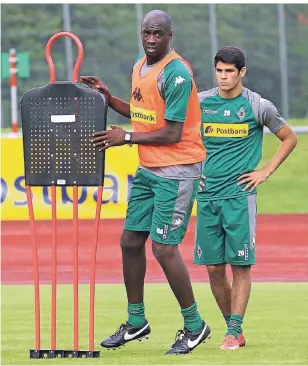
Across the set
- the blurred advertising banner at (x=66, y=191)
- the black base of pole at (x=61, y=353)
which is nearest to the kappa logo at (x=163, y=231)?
the black base of pole at (x=61, y=353)

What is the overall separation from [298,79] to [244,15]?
1.94 metres

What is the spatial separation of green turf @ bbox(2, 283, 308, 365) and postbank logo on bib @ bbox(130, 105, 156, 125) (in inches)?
61.3

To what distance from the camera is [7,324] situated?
35.8 feet

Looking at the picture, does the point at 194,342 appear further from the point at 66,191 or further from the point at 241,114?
the point at 66,191

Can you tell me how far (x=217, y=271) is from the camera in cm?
946

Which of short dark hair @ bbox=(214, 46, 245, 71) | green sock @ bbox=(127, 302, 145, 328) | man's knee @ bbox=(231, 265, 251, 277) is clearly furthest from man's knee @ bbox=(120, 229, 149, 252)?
short dark hair @ bbox=(214, 46, 245, 71)

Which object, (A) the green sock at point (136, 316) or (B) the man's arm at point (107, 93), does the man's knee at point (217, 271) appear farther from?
(B) the man's arm at point (107, 93)

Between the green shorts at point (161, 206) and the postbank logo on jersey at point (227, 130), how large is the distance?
0.45 meters

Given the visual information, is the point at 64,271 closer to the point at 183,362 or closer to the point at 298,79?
the point at 183,362

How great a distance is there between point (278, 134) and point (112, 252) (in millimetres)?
9052

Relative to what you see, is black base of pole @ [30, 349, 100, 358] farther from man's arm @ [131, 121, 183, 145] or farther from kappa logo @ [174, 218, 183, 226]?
man's arm @ [131, 121, 183, 145]

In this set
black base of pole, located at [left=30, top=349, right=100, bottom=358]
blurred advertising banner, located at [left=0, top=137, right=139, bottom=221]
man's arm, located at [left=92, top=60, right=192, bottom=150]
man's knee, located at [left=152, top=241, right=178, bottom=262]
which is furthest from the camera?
blurred advertising banner, located at [left=0, top=137, right=139, bottom=221]

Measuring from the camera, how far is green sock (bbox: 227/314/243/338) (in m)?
9.15

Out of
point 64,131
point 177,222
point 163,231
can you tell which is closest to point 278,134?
point 177,222
